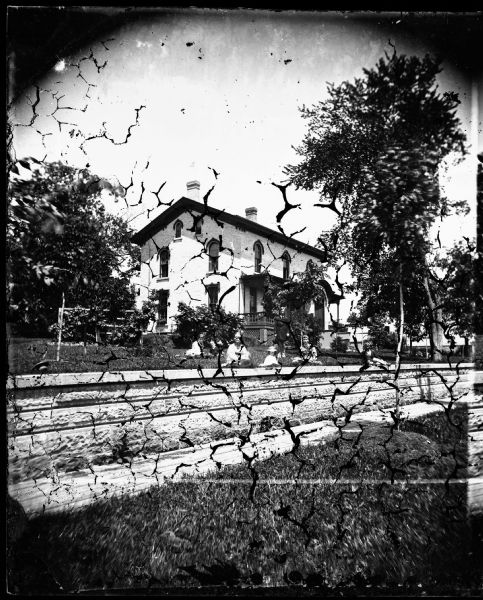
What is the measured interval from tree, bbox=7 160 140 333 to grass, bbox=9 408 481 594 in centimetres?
85

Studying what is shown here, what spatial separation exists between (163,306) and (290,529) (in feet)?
3.50

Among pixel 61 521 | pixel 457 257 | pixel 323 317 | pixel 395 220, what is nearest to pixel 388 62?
pixel 395 220

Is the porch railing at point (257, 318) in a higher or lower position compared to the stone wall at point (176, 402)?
higher

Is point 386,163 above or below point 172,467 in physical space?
above

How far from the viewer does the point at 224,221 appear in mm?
1709

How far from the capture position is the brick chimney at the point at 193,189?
1.72 metres

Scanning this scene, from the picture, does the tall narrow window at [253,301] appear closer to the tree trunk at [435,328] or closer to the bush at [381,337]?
the bush at [381,337]

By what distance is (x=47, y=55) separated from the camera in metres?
1.64

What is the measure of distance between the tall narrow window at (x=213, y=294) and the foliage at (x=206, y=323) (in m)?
0.02

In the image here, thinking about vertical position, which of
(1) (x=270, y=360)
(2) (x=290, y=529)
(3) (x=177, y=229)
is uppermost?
(3) (x=177, y=229)

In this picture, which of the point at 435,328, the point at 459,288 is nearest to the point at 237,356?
the point at 435,328

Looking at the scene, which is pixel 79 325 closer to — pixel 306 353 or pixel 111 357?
pixel 111 357

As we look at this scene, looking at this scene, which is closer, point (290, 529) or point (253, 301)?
point (290, 529)

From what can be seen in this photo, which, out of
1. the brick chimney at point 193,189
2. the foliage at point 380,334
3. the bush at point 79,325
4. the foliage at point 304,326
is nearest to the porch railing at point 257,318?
the foliage at point 304,326
